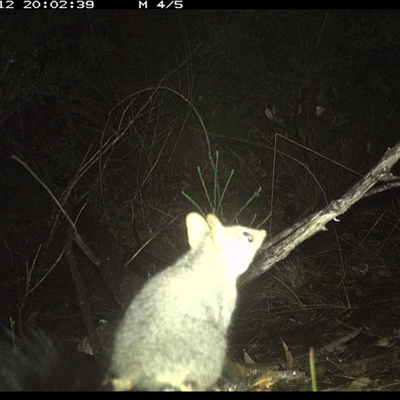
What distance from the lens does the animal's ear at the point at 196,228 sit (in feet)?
10.0

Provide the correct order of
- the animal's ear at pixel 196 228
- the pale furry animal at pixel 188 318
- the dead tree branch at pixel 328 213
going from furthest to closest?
the animal's ear at pixel 196 228 < the dead tree branch at pixel 328 213 < the pale furry animal at pixel 188 318

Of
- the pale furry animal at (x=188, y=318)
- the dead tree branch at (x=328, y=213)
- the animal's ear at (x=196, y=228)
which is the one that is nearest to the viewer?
the pale furry animal at (x=188, y=318)

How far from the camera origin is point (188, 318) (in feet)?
8.13

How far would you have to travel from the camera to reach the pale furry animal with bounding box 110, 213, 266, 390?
223 cm

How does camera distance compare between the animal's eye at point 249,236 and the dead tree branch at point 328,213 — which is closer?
the dead tree branch at point 328,213

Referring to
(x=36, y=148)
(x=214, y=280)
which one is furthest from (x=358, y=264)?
(x=36, y=148)

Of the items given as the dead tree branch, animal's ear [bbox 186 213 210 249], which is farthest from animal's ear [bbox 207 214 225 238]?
the dead tree branch

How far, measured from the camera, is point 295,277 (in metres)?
4.20

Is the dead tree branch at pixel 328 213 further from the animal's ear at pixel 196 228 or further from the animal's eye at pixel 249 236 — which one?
the animal's ear at pixel 196 228

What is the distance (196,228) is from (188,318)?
2.33 ft

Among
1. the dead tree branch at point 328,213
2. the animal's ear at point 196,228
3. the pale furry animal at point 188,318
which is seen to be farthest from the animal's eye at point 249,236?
the animal's ear at point 196,228

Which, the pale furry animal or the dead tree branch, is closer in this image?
the pale furry animal

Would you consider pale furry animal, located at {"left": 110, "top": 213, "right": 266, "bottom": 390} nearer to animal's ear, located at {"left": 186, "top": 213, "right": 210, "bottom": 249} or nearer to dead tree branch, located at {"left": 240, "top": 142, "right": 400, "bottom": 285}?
animal's ear, located at {"left": 186, "top": 213, "right": 210, "bottom": 249}
